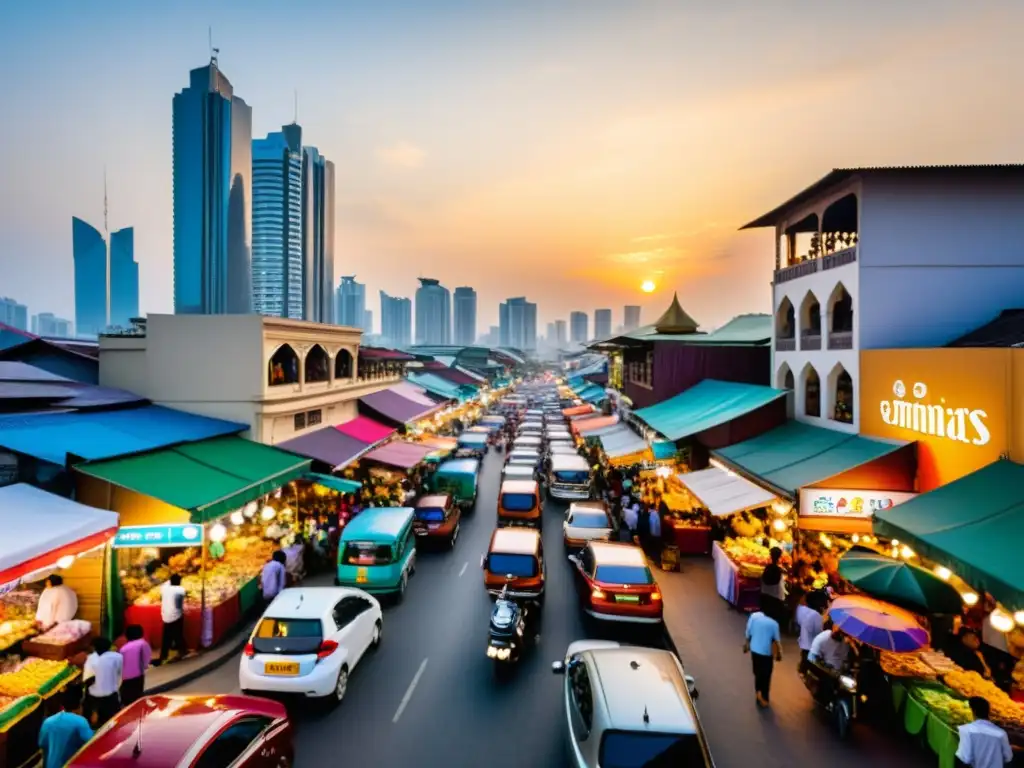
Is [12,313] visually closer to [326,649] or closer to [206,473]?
[206,473]

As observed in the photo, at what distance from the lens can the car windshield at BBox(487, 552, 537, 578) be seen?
40.0ft

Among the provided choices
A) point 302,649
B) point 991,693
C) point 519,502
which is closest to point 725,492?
point 519,502

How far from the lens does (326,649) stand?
8.66m

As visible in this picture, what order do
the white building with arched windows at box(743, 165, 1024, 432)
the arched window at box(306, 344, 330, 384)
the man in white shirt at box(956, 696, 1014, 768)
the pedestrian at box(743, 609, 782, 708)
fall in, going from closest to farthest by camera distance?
the man in white shirt at box(956, 696, 1014, 768)
the pedestrian at box(743, 609, 782, 708)
the white building with arched windows at box(743, 165, 1024, 432)
the arched window at box(306, 344, 330, 384)

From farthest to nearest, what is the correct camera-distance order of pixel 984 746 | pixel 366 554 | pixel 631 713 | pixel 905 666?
pixel 366 554
pixel 905 666
pixel 984 746
pixel 631 713

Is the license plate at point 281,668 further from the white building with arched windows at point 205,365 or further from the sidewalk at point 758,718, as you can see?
the white building with arched windows at point 205,365

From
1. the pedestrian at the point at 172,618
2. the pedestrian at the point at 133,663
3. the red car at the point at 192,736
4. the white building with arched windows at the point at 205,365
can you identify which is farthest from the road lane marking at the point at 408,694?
the white building with arched windows at the point at 205,365

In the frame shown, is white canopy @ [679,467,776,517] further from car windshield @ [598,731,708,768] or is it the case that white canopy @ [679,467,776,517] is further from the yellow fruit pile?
the yellow fruit pile

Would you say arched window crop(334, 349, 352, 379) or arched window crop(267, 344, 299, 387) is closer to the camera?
arched window crop(267, 344, 299, 387)

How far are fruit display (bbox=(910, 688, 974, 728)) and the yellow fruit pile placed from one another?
1250 cm

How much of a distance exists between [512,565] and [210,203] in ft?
514

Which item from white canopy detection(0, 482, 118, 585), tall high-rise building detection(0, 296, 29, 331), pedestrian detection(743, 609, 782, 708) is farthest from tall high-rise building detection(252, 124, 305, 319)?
pedestrian detection(743, 609, 782, 708)

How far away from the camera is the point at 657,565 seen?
16.0 m

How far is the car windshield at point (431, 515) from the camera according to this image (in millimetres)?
17469
